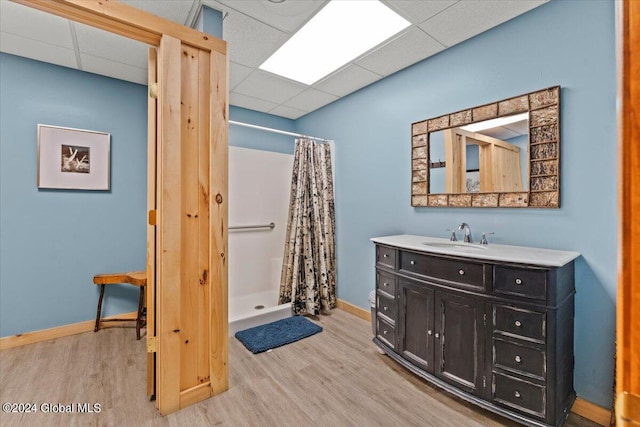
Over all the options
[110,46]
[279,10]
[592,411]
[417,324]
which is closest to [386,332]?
[417,324]

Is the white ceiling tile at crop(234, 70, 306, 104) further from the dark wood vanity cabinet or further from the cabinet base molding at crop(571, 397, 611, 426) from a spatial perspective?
the cabinet base molding at crop(571, 397, 611, 426)

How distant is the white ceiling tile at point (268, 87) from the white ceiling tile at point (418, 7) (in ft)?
4.33

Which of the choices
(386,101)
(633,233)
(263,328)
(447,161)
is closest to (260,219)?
(263,328)

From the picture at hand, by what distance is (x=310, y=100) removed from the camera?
334 cm

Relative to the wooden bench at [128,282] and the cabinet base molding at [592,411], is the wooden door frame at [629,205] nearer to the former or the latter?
the cabinet base molding at [592,411]

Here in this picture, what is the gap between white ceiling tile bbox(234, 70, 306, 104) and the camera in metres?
2.79

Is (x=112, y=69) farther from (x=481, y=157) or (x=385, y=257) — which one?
(x=481, y=157)

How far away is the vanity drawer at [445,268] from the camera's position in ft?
5.39

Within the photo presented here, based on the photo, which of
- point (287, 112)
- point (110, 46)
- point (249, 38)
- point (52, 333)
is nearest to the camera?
point (249, 38)

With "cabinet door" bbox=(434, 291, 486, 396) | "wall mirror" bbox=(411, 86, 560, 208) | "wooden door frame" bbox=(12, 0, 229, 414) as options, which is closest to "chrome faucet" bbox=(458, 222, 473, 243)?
"wall mirror" bbox=(411, 86, 560, 208)

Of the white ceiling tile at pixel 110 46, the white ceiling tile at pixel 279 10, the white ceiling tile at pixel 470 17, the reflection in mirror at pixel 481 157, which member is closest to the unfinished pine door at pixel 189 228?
the white ceiling tile at pixel 279 10

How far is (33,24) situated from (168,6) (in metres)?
1.09

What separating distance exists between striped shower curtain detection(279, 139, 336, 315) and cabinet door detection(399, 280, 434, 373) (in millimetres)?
1219

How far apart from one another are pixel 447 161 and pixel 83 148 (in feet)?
11.1
